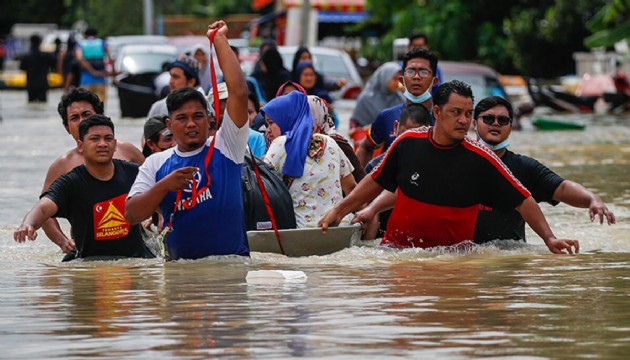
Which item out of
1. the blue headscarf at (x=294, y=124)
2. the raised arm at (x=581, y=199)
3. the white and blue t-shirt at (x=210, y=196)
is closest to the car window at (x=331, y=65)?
the blue headscarf at (x=294, y=124)

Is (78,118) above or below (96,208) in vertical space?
above

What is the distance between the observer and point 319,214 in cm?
1118

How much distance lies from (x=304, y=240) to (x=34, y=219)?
205 cm

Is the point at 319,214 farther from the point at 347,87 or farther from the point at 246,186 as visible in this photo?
the point at 347,87

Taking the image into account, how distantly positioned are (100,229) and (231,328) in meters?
2.71

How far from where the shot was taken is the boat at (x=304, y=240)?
10.6m

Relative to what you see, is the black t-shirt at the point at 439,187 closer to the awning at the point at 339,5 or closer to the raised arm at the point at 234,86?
the raised arm at the point at 234,86

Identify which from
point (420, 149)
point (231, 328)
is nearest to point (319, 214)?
point (420, 149)

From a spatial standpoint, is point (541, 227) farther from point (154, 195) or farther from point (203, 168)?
point (154, 195)

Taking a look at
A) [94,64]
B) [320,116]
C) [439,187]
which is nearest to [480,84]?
[320,116]

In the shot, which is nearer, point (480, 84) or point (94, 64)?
point (480, 84)

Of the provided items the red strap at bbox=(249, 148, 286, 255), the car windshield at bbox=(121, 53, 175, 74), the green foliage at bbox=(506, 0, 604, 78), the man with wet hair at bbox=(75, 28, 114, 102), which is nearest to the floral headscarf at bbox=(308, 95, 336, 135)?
the red strap at bbox=(249, 148, 286, 255)

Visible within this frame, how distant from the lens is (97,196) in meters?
9.91

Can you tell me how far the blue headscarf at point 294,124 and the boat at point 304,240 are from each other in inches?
24.4
